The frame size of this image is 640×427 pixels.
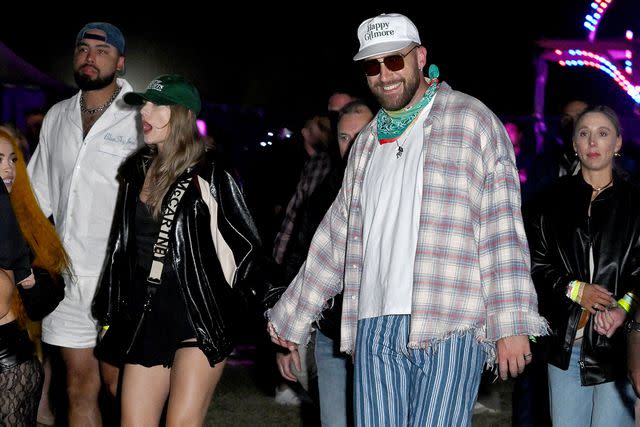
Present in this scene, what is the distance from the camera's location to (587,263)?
5355 millimetres

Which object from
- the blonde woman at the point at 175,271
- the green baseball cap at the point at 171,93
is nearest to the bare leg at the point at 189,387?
the blonde woman at the point at 175,271

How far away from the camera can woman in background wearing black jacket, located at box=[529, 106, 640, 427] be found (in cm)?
521

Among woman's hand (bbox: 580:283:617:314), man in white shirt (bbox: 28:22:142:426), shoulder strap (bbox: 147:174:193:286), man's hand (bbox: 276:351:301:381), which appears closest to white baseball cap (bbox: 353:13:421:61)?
shoulder strap (bbox: 147:174:193:286)

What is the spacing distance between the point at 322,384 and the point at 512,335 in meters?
1.72

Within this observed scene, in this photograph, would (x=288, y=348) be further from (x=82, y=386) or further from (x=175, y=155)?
(x=82, y=386)

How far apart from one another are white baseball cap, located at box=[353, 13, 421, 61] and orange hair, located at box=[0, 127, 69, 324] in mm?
1889

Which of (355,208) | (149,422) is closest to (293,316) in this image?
(355,208)

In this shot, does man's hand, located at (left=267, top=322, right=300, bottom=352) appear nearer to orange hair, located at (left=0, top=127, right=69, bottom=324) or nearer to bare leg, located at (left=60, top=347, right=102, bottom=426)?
orange hair, located at (left=0, top=127, right=69, bottom=324)

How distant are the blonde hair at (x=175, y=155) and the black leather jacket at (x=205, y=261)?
5 centimetres

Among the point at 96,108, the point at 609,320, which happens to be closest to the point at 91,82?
the point at 96,108

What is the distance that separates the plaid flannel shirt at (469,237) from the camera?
3.86 meters

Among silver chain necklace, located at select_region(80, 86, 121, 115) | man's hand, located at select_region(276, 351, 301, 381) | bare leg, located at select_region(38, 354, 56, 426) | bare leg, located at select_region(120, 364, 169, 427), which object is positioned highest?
silver chain necklace, located at select_region(80, 86, 121, 115)

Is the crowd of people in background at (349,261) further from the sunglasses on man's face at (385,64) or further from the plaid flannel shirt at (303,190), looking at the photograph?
the plaid flannel shirt at (303,190)

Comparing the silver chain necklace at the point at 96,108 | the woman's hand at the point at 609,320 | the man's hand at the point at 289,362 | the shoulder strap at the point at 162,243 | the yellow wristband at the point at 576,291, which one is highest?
the silver chain necklace at the point at 96,108
